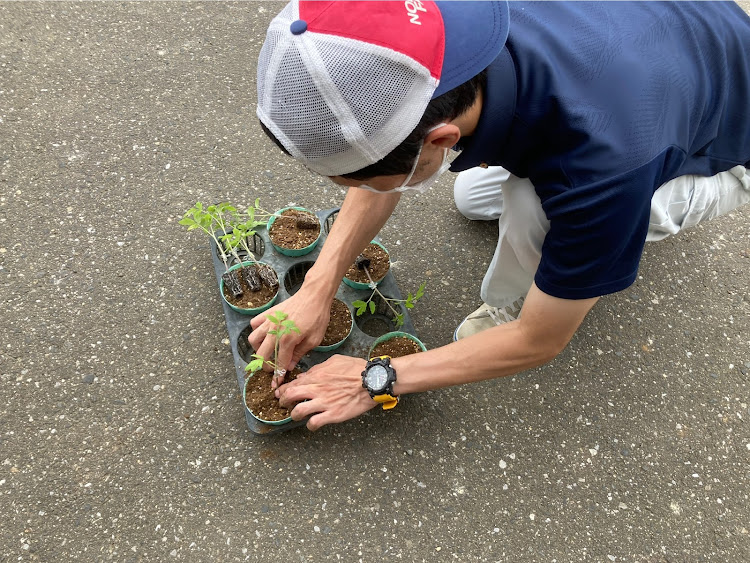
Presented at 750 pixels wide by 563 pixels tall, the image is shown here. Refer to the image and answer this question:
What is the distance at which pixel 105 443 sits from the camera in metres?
1.67

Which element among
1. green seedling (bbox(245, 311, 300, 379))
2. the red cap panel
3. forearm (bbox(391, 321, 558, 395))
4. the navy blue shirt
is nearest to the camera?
the red cap panel

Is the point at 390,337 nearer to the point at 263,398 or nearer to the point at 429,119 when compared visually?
the point at 263,398

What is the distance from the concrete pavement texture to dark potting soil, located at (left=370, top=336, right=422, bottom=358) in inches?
7.2

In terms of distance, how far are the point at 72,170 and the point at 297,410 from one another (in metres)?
1.51

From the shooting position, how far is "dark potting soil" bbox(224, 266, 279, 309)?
1.79 meters

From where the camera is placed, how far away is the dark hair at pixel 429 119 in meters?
1.00

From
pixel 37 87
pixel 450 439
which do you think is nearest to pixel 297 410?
pixel 450 439

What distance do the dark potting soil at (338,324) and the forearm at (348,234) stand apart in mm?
171

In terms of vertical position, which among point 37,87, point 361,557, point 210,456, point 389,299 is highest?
point 37,87

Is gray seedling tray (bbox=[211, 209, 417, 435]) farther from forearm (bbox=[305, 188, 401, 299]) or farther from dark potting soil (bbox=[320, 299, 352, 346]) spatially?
forearm (bbox=[305, 188, 401, 299])

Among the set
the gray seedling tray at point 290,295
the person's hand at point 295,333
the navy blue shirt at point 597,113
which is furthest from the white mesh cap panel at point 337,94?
the gray seedling tray at point 290,295

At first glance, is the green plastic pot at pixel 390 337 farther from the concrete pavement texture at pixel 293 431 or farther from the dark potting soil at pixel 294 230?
the dark potting soil at pixel 294 230

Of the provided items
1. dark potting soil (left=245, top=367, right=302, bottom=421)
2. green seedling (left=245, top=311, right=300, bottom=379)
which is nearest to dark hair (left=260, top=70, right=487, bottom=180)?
green seedling (left=245, top=311, right=300, bottom=379)

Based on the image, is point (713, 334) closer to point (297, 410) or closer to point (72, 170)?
point (297, 410)
